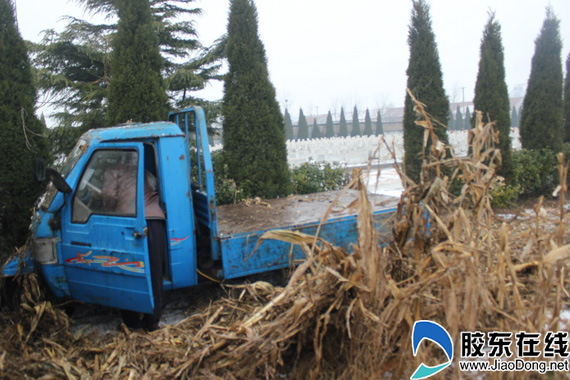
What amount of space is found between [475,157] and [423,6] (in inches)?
336

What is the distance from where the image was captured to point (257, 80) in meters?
8.18

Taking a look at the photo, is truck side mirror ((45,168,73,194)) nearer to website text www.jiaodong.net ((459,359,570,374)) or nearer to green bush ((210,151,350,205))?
website text www.jiaodong.net ((459,359,570,374))

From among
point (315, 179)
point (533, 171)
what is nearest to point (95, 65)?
point (315, 179)

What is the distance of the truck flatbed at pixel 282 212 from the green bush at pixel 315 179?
8.83ft

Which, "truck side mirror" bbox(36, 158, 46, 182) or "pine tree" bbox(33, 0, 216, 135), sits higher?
"pine tree" bbox(33, 0, 216, 135)

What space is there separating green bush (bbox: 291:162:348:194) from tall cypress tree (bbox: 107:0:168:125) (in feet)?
10.1

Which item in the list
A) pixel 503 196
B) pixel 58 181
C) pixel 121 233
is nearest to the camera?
pixel 58 181

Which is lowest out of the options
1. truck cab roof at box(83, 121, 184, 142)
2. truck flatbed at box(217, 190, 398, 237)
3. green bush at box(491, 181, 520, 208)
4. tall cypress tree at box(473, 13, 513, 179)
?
green bush at box(491, 181, 520, 208)

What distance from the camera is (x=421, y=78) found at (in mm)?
9875

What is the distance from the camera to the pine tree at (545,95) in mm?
11344

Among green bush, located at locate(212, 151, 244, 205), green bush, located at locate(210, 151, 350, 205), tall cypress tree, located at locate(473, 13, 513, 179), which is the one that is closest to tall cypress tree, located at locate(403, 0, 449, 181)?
tall cypress tree, located at locate(473, 13, 513, 179)

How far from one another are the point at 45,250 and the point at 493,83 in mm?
10449

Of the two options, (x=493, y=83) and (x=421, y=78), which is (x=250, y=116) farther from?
(x=493, y=83)

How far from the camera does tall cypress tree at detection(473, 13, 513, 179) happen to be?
1035 centimetres
